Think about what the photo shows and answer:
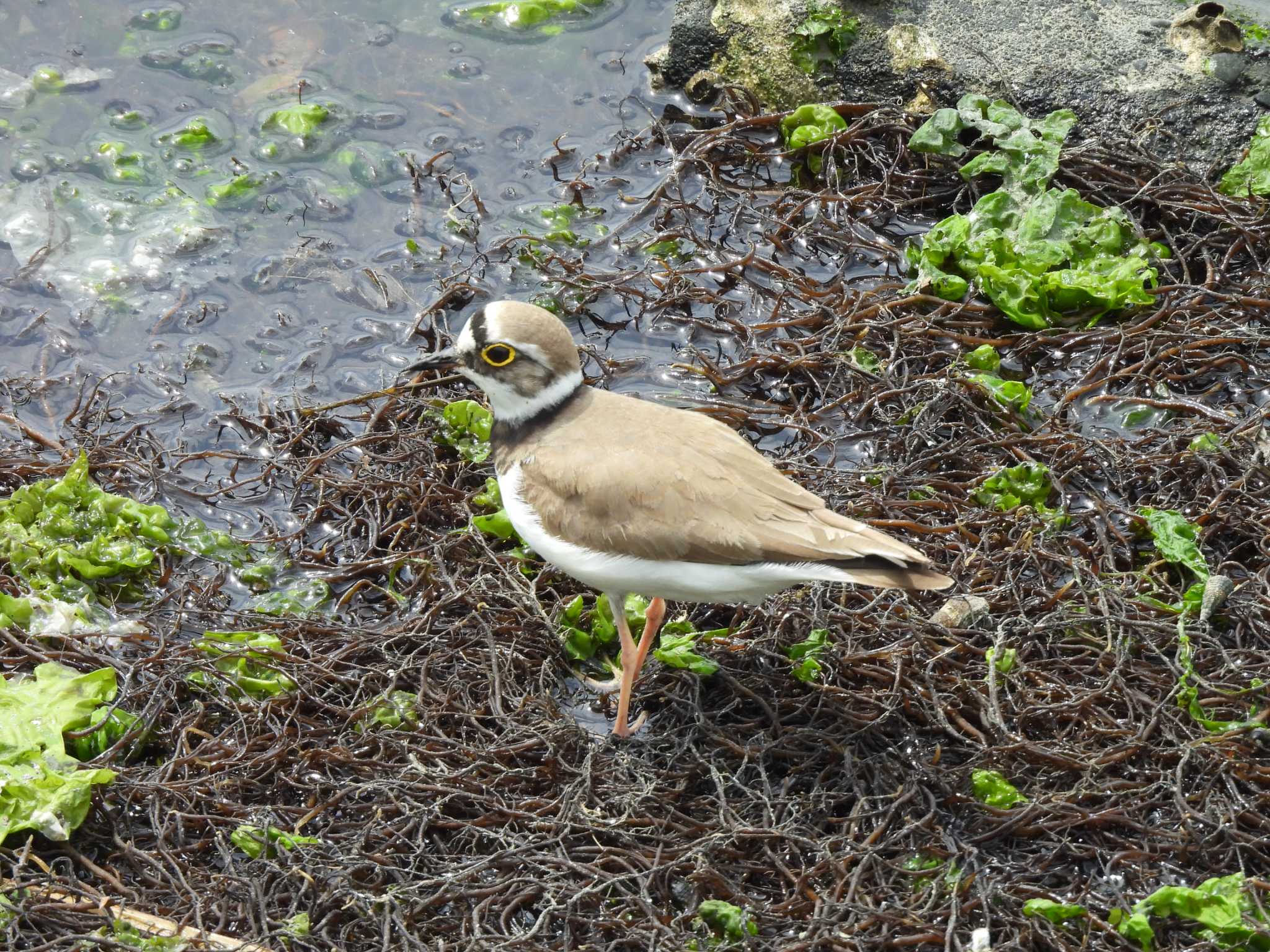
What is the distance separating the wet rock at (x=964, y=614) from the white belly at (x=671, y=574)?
1000 mm

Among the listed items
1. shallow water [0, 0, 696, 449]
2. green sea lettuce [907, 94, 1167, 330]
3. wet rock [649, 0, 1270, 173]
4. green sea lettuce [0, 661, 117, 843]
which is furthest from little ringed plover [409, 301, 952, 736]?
wet rock [649, 0, 1270, 173]

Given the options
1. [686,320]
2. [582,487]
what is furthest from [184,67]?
[582,487]

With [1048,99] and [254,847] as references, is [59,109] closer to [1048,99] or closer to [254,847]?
[254,847]

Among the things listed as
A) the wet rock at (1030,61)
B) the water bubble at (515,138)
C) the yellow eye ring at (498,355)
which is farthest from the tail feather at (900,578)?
the water bubble at (515,138)

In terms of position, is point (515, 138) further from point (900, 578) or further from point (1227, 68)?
point (900, 578)

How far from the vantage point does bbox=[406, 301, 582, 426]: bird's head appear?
5.39 m

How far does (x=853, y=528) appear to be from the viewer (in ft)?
16.1

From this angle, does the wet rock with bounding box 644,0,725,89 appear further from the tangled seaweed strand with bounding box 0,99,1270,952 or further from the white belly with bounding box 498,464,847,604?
the white belly with bounding box 498,464,847,604

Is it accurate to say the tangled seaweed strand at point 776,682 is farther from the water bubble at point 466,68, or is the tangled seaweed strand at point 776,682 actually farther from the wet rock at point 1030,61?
the water bubble at point 466,68

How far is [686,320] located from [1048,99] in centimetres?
300

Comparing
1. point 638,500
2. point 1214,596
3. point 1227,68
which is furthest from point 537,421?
point 1227,68

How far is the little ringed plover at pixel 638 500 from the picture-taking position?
4.86 metres

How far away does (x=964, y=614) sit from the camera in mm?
5691

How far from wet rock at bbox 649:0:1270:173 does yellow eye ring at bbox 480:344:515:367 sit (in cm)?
424
